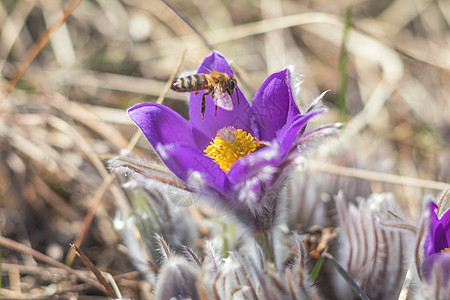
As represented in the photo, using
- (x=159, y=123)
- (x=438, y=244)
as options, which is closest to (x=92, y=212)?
(x=159, y=123)

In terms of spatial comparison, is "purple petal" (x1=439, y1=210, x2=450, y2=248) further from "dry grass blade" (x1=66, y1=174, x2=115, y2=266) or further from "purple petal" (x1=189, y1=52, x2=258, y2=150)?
"dry grass blade" (x1=66, y1=174, x2=115, y2=266)

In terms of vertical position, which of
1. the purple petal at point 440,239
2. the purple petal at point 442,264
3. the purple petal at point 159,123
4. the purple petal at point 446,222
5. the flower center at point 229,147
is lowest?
the purple petal at point 442,264

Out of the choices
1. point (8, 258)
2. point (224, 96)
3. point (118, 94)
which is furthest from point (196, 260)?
point (118, 94)

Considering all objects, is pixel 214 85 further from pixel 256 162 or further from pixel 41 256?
pixel 41 256

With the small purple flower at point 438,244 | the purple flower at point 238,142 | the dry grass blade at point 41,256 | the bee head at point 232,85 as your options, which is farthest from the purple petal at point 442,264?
the dry grass blade at point 41,256

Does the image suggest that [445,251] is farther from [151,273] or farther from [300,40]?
[300,40]

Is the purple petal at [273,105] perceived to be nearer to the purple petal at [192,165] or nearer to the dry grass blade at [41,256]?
the purple petal at [192,165]
